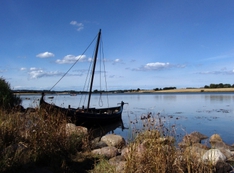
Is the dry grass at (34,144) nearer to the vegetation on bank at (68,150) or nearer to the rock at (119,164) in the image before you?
the vegetation on bank at (68,150)

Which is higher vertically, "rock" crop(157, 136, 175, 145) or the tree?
the tree

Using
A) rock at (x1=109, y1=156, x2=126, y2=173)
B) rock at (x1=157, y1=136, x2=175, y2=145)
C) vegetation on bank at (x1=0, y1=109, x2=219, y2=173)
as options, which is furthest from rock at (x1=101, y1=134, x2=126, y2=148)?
rock at (x1=157, y1=136, x2=175, y2=145)

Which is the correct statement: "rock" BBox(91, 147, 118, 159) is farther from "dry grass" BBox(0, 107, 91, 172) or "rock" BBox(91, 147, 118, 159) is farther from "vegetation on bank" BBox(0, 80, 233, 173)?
"dry grass" BBox(0, 107, 91, 172)

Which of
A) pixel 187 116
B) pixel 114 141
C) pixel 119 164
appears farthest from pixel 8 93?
pixel 187 116

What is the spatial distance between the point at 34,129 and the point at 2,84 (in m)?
13.1

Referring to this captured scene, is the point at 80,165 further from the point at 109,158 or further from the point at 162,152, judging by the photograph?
the point at 162,152

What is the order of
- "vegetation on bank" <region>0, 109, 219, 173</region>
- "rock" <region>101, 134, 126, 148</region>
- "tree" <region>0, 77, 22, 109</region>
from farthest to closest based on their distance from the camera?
"tree" <region>0, 77, 22, 109</region>, "rock" <region>101, 134, 126, 148</region>, "vegetation on bank" <region>0, 109, 219, 173</region>

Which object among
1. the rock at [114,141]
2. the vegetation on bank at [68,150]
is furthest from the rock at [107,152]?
the rock at [114,141]

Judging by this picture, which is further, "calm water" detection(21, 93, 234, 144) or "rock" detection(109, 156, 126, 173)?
"calm water" detection(21, 93, 234, 144)

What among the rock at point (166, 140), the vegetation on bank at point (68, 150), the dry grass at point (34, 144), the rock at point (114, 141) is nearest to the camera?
the vegetation on bank at point (68, 150)

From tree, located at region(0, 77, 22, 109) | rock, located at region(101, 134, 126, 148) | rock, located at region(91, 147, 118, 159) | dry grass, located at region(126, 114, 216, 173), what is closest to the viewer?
dry grass, located at region(126, 114, 216, 173)

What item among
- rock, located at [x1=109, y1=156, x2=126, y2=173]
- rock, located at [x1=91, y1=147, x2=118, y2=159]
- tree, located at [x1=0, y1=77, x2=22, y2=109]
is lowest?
rock, located at [x1=91, y1=147, x2=118, y2=159]

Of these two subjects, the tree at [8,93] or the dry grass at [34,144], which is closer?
the dry grass at [34,144]

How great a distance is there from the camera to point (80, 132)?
8.75 metres
